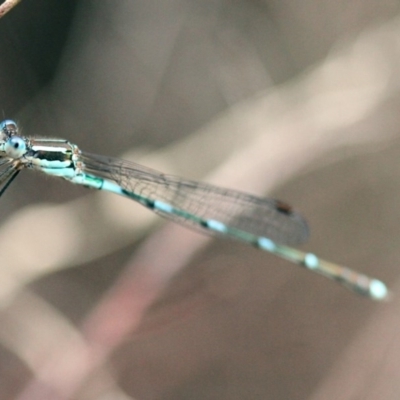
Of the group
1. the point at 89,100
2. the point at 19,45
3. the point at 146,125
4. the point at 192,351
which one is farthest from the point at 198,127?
the point at 192,351

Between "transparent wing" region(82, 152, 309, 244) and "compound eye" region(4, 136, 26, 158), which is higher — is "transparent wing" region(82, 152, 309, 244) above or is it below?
above

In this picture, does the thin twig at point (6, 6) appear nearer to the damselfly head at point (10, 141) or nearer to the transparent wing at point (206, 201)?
the damselfly head at point (10, 141)

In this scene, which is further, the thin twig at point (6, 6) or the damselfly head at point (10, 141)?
the damselfly head at point (10, 141)

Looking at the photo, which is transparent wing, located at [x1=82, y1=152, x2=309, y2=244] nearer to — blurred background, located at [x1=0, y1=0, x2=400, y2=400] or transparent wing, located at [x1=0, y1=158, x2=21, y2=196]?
transparent wing, located at [x1=0, y1=158, x2=21, y2=196]

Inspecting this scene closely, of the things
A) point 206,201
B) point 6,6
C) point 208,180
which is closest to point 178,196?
point 206,201

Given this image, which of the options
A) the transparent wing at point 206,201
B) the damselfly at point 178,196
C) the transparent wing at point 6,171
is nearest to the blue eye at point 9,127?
the damselfly at point 178,196

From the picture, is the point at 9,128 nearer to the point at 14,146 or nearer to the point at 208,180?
the point at 14,146

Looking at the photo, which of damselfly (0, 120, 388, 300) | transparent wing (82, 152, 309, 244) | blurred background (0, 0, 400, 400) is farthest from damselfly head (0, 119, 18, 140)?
blurred background (0, 0, 400, 400)
